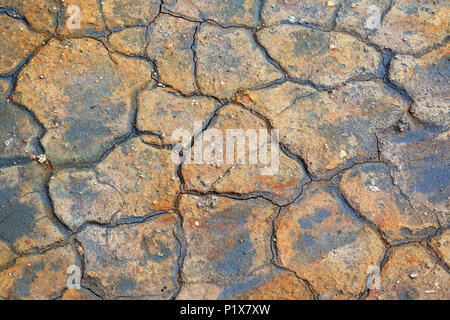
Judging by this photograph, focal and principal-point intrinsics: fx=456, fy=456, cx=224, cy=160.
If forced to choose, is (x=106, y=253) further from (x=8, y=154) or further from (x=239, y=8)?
(x=239, y=8)

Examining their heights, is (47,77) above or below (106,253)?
above

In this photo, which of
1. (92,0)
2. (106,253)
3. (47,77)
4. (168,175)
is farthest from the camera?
(92,0)

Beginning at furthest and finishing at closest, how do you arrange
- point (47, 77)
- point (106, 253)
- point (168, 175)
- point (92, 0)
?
point (92, 0)
point (47, 77)
point (168, 175)
point (106, 253)

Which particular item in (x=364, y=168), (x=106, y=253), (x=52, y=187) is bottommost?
(x=106, y=253)

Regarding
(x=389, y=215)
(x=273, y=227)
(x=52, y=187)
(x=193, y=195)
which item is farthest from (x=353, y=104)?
(x=52, y=187)

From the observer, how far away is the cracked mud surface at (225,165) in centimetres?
217

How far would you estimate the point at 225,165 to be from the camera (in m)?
2.38

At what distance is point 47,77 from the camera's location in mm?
2551

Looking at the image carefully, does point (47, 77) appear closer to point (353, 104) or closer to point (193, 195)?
point (193, 195)

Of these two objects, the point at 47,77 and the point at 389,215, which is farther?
the point at 47,77

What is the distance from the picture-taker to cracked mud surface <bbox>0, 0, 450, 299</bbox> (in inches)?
85.4

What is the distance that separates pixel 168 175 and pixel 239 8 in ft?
3.95

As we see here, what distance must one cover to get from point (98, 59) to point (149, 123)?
0.52 metres

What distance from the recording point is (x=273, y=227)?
226 centimetres
